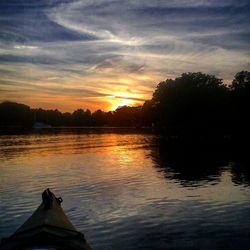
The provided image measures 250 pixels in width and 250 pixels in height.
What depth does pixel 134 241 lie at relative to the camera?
18562 millimetres

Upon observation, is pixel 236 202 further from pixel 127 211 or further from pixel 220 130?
pixel 220 130

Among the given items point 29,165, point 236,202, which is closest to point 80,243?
point 236,202

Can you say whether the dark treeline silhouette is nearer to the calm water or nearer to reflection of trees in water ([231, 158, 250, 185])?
reflection of trees in water ([231, 158, 250, 185])

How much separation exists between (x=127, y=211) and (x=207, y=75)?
14017 cm

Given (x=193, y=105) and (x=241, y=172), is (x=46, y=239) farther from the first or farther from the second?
(x=193, y=105)

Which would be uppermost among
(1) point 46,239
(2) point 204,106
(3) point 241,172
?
(2) point 204,106

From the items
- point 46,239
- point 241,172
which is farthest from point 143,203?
point 241,172

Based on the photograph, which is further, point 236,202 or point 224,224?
point 236,202

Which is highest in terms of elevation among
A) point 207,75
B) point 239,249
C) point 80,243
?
point 207,75

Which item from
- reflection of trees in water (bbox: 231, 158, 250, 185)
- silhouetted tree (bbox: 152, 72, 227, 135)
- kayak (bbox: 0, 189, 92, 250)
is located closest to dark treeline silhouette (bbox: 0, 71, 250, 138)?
silhouetted tree (bbox: 152, 72, 227, 135)

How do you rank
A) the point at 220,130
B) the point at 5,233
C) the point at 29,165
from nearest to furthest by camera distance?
the point at 5,233, the point at 29,165, the point at 220,130

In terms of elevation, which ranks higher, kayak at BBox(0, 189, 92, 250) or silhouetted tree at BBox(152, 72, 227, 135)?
silhouetted tree at BBox(152, 72, 227, 135)

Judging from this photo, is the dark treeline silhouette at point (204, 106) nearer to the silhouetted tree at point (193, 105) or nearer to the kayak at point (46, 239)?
the silhouetted tree at point (193, 105)

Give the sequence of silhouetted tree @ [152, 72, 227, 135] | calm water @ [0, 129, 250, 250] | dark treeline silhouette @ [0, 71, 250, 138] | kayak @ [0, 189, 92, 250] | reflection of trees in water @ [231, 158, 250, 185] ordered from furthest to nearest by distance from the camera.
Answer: silhouetted tree @ [152, 72, 227, 135], dark treeline silhouette @ [0, 71, 250, 138], reflection of trees in water @ [231, 158, 250, 185], calm water @ [0, 129, 250, 250], kayak @ [0, 189, 92, 250]
